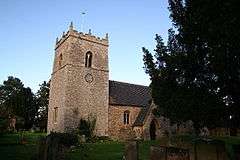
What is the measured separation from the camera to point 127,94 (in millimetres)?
37219

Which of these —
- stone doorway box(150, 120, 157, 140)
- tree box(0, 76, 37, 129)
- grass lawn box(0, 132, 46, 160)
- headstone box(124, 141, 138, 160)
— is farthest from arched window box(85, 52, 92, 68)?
tree box(0, 76, 37, 129)

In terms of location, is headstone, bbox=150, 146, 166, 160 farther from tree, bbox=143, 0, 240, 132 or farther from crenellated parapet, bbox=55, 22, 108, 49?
crenellated parapet, bbox=55, 22, 108, 49

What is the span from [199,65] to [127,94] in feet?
83.0

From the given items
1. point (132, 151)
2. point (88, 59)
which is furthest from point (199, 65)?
point (88, 59)

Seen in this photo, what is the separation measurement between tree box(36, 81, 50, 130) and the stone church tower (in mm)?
28044

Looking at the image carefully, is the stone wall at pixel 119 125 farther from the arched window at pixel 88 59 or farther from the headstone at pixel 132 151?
the headstone at pixel 132 151

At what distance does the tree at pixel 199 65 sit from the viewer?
9891 millimetres

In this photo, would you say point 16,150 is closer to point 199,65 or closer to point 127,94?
point 199,65

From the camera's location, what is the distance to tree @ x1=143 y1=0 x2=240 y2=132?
9.89 m


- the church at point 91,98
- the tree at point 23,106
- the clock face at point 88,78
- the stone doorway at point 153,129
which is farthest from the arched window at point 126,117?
the tree at point 23,106

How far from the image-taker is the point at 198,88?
1202 centimetres

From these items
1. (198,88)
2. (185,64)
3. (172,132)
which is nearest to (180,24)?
(185,64)

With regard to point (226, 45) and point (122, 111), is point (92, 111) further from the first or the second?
point (226, 45)

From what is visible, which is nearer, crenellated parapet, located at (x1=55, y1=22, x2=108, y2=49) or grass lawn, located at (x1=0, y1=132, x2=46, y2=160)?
grass lawn, located at (x1=0, y1=132, x2=46, y2=160)
